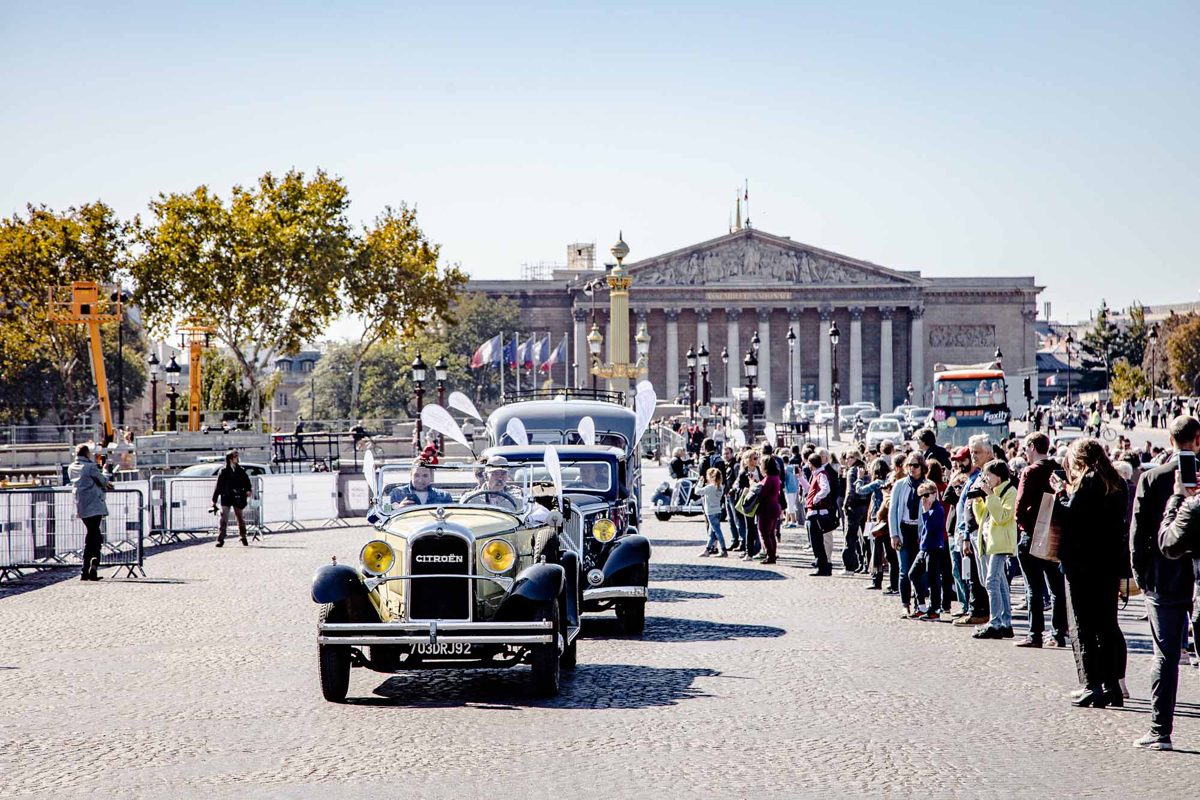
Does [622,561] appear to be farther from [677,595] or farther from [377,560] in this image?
[677,595]

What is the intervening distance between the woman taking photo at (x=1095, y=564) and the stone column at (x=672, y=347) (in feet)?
357

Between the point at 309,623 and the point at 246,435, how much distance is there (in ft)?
127

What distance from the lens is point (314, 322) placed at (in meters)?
63.3

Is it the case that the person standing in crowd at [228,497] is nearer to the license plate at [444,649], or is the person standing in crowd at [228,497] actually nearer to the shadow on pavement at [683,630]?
the shadow on pavement at [683,630]

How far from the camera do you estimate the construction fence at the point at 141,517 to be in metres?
21.0

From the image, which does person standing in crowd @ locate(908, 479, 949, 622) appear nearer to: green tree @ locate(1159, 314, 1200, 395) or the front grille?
the front grille

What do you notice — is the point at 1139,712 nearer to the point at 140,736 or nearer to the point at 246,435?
the point at 140,736

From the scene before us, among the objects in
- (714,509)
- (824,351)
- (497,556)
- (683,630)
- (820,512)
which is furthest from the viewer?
(824,351)

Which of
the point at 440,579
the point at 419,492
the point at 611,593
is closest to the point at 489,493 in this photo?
the point at 419,492

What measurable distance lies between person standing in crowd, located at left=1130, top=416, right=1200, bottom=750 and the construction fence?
51.9ft

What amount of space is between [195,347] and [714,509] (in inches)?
1740

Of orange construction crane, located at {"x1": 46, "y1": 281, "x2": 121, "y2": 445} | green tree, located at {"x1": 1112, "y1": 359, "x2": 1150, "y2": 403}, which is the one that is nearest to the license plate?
orange construction crane, located at {"x1": 46, "y1": 281, "x2": 121, "y2": 445}

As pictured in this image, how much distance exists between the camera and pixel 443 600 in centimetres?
1084

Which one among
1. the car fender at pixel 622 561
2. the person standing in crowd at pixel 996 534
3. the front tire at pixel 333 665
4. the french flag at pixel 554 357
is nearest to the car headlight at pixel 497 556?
the front tire at pixel 333 665
